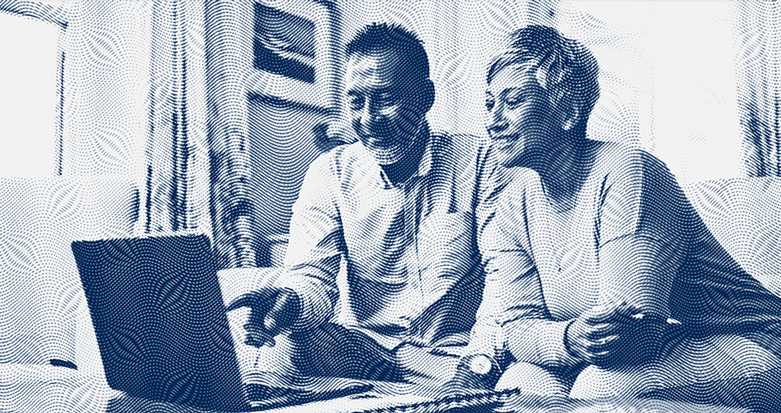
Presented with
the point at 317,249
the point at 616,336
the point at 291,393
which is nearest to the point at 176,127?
the point at 317,249

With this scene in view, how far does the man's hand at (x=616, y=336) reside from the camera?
6.61 ft

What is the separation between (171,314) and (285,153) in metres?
0.60

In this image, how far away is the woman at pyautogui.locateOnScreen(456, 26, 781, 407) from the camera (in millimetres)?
2023

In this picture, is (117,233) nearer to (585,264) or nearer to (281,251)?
(281,251)

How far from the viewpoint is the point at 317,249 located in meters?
2.18

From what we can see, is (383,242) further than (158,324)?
Yes

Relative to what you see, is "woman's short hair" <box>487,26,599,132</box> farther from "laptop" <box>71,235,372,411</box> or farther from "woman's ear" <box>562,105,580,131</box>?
"laptop" <box>71,235,372,411</box>

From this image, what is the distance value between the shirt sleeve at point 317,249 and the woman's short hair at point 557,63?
0.62 metres

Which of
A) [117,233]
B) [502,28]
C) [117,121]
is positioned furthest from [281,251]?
[502,28]

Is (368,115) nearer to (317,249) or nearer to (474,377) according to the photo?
(317,249)

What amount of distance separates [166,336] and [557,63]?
4.65ft

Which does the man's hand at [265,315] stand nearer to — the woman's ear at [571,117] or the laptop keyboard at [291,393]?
the laptop keyboard at [291,393]

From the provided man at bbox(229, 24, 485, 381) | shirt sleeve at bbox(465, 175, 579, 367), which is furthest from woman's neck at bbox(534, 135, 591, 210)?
man at bbox(229, 24, 485, 381)

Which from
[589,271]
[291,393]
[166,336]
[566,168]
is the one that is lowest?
[291,393]
